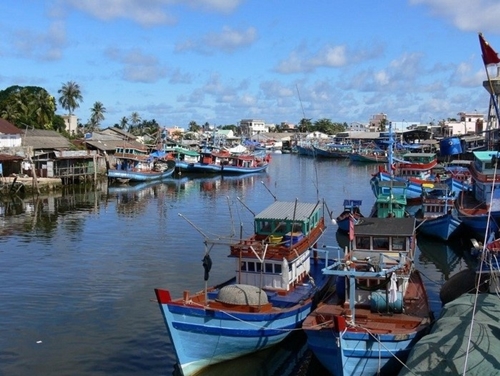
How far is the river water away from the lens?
21.0 m

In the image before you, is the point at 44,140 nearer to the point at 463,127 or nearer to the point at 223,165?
the point at 223,165

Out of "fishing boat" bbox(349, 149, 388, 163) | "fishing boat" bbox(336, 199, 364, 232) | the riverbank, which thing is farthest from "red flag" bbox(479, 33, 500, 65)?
"fishing boat" bbox(349, 149, 388, 163)

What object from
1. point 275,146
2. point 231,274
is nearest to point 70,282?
point 231,274

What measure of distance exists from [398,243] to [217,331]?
26.5ft

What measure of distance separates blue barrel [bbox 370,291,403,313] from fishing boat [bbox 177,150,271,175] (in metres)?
75.0

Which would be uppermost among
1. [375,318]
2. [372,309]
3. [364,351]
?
[372,309]

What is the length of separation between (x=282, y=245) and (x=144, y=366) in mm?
7051

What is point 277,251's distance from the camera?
22734mm

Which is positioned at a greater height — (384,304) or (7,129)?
(7,129)

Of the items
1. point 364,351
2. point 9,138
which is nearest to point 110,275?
point 364,351

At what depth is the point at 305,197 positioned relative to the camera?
65.1 meters

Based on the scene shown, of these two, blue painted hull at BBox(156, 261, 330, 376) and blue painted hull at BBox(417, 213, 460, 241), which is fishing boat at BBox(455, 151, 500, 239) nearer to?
Answer: blue painted hull at BBox(417, 213, 460, 241)

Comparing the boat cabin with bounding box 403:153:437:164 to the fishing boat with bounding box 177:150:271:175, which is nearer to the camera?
the boat cabin with bounding box 403:153:437:164

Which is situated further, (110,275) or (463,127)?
(463,127)
